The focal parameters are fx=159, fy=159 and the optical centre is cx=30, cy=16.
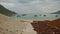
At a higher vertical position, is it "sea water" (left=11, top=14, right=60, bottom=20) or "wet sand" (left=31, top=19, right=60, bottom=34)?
"sea water" (left=11, top=14, right=60, bottom=20)

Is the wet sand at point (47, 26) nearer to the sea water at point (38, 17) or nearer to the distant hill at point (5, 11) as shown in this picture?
the sea water at point (38, 17)

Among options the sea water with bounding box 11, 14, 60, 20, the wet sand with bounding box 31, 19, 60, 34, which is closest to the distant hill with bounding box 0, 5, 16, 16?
the sea water with bounding box 11, 14, 60, 20

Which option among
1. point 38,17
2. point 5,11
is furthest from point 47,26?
point 5,11

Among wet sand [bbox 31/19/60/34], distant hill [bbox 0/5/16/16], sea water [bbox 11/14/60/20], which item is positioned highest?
distant hill [bbox 0/5/16/16]

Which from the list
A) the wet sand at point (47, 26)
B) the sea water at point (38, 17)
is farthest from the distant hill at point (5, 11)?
the wet sand at point (47, 26)

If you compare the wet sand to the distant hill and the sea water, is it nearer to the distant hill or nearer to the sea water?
the sea water

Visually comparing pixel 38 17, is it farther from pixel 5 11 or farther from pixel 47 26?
pixel 5 11

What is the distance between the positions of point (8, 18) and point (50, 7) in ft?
3.37

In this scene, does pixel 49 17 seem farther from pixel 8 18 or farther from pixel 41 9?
pixel 8 18

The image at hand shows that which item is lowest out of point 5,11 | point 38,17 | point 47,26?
point 47,26

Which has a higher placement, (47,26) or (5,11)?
(5,11)

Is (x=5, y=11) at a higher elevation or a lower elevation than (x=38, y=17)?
higher

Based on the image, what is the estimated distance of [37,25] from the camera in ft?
12.4

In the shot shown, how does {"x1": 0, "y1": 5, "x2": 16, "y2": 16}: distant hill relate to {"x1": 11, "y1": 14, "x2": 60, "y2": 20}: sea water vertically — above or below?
above
